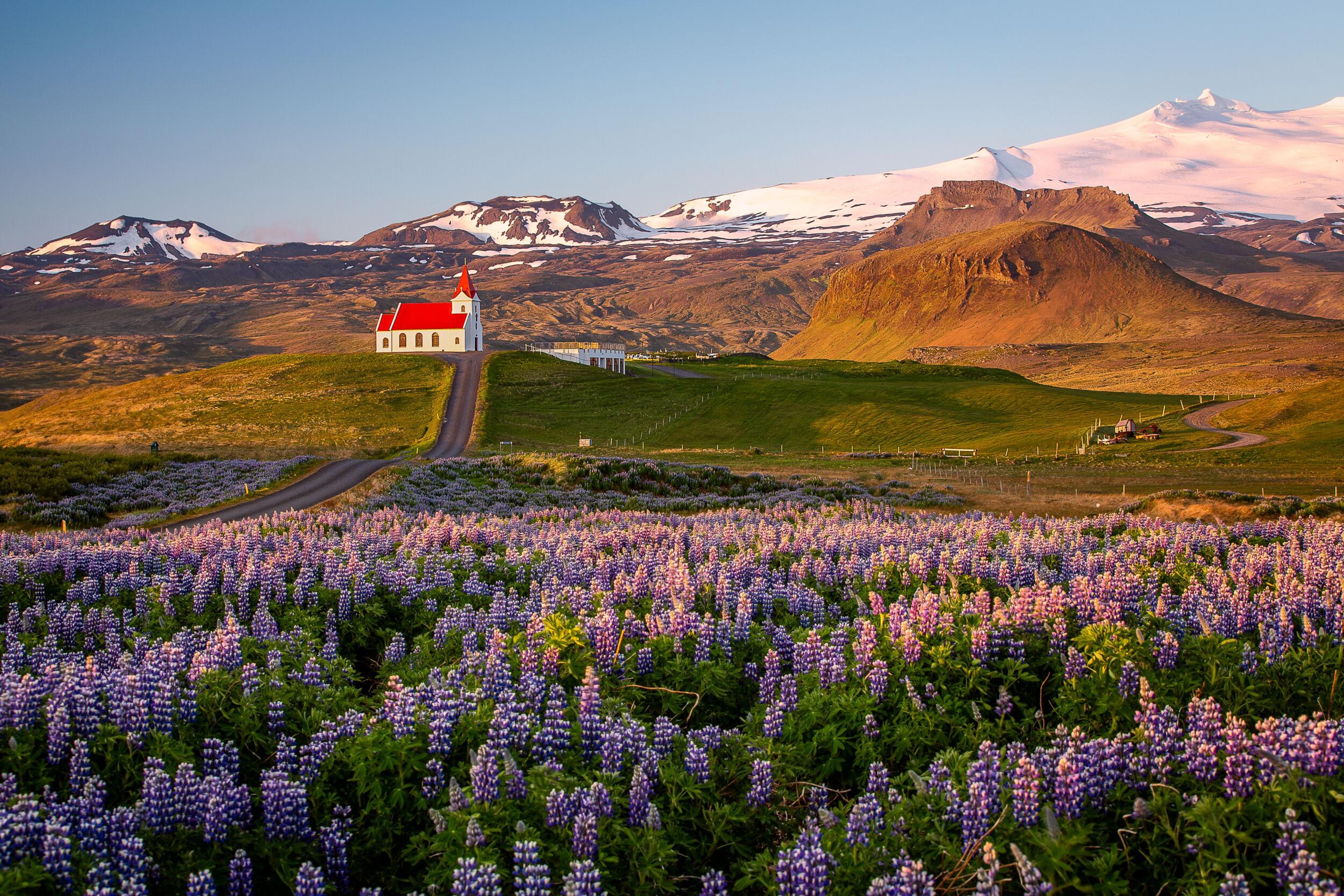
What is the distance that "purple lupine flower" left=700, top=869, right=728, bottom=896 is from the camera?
487 cm

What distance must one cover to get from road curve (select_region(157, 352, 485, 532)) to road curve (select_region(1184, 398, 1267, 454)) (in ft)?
159

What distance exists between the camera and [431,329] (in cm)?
11988

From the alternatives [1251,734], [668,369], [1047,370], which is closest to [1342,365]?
[1047,370]

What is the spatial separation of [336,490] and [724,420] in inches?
1907

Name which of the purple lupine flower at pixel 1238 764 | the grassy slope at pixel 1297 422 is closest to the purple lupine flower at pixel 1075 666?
the purple lupine flower at pixel 1238 764

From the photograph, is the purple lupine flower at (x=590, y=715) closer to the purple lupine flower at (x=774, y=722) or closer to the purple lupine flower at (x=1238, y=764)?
the purple lupine flower at (x=774, y=722)

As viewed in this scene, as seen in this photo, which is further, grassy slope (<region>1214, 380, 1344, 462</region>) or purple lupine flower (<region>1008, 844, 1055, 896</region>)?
grassy slope (<region>1214, 380, 1344, 462</region>)

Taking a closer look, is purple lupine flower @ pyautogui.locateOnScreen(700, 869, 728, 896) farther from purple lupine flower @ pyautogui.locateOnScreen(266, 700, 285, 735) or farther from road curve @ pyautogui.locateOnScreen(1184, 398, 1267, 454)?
road curve @ pyautogui.locateOnScreen(1184, 398, 1267, 454)

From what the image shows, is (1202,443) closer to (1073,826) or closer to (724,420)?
(724,420)

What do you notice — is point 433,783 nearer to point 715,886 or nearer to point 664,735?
point 664,735

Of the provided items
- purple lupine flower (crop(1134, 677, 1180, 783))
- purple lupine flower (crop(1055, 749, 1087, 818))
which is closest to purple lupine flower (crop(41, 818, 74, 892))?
purple lupine flower (crop(1055, 749, 1087, 818))

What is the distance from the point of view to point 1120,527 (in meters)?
15.9

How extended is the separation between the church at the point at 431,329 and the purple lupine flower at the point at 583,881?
11558 centimetres

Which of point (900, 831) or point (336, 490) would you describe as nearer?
point (900, 831)
